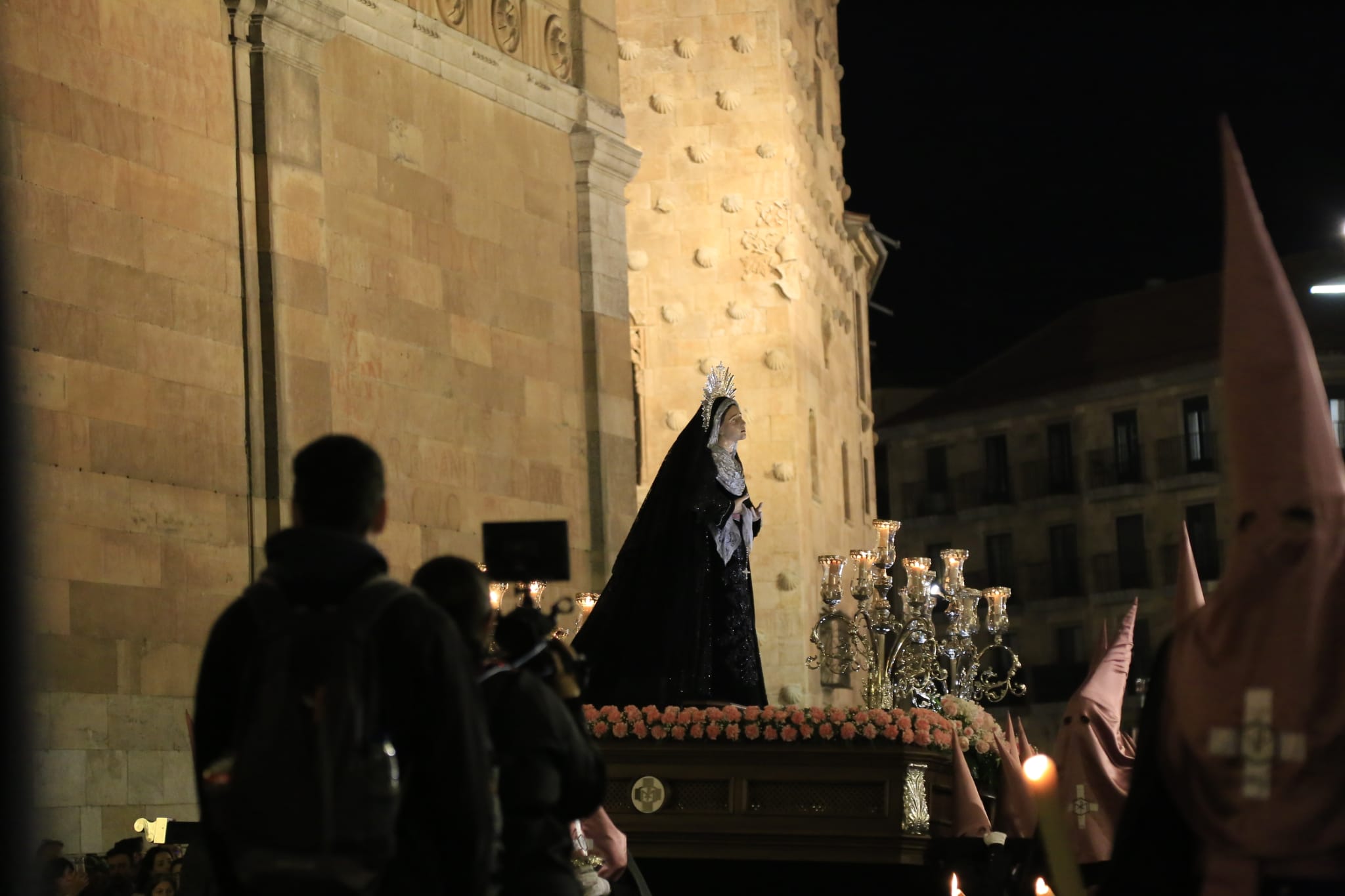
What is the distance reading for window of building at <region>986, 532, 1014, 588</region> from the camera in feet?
160

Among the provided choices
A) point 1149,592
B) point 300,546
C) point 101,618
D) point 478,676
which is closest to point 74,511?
point 101,618

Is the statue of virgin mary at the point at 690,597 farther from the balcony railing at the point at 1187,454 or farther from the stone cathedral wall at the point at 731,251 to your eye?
the balcony railing at the point at 1187,454

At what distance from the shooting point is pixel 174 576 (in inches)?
471

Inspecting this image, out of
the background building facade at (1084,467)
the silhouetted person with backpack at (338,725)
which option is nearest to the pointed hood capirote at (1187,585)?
the silhouetted person with backpack at (338,725)

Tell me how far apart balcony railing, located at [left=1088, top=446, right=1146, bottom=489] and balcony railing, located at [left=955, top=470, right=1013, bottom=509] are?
2393 mm

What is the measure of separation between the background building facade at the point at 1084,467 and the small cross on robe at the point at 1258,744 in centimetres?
4063

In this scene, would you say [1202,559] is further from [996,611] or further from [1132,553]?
[996,611]

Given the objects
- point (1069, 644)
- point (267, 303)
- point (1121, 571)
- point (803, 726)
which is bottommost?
point (1069, 644)

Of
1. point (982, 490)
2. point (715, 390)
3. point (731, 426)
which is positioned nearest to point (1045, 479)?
point (982, 490)

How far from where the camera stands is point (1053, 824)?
9.96 ft

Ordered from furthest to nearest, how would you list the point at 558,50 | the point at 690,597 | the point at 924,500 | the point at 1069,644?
the point at 924,500, the point at 1069,644, the point at 558,50, the point at 690,597

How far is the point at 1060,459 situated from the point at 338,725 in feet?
150

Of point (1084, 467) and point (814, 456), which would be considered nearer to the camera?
point (814, 456)

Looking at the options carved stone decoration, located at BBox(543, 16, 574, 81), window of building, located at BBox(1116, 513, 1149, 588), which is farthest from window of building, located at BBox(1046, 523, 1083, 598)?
carved stone decoration, located at BBox(543, 16, 574, 81)
